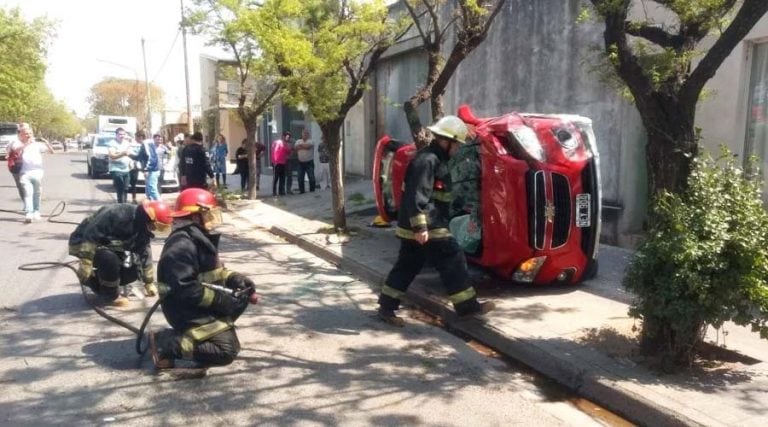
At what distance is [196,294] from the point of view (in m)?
4.08

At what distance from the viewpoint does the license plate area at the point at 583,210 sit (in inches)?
228

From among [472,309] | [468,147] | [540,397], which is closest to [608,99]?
[468,147]

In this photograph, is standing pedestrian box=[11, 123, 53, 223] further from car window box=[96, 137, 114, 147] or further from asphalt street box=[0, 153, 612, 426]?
car window box=[96, 137, 114, 147]

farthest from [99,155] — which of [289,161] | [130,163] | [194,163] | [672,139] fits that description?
[672,139]

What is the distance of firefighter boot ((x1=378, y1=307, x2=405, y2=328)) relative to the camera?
5516mm

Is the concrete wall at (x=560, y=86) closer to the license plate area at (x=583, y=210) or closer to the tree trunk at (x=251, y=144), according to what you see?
the license plate area at (x=583, y=210)

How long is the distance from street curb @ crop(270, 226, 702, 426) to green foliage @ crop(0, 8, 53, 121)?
116 ft

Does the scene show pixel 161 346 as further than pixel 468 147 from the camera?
No

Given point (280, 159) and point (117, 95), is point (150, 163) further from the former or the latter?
point (117, 95)

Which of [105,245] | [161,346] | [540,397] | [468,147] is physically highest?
[468,147]

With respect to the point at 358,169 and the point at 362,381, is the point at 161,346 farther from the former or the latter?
the point at 358,169

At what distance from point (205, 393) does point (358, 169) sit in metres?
13.8

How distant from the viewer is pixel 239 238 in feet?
34.4

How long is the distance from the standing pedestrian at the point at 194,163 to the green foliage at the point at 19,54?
28622mm
